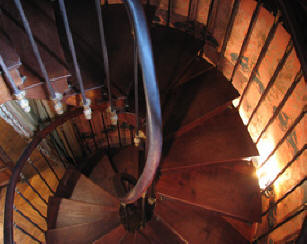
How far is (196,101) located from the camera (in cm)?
217

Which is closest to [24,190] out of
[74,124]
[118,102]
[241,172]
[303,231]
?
[74,124]

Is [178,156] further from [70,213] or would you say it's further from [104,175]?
[104,175]

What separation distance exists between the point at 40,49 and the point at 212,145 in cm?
142

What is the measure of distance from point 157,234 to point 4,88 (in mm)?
1814

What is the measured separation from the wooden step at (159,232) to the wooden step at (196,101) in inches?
38.8

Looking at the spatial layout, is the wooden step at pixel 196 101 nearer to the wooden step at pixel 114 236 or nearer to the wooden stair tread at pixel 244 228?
the wooden stair tread at pixel 244 228

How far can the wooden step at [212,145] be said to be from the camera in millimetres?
1980

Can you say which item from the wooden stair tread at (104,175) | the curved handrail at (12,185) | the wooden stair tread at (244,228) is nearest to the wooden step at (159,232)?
the wooden stair tread at (244,228)

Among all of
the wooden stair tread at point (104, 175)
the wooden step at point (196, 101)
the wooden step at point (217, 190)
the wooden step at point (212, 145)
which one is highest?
the wooden step at point (196, 101)

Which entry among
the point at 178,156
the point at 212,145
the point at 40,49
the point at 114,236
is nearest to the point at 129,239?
the point at 114,236

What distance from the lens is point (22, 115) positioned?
2725mm

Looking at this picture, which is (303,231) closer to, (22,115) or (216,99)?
(216,99)

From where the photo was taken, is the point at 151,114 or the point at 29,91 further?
the point at 29,91

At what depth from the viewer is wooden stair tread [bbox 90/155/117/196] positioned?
3.37 m
